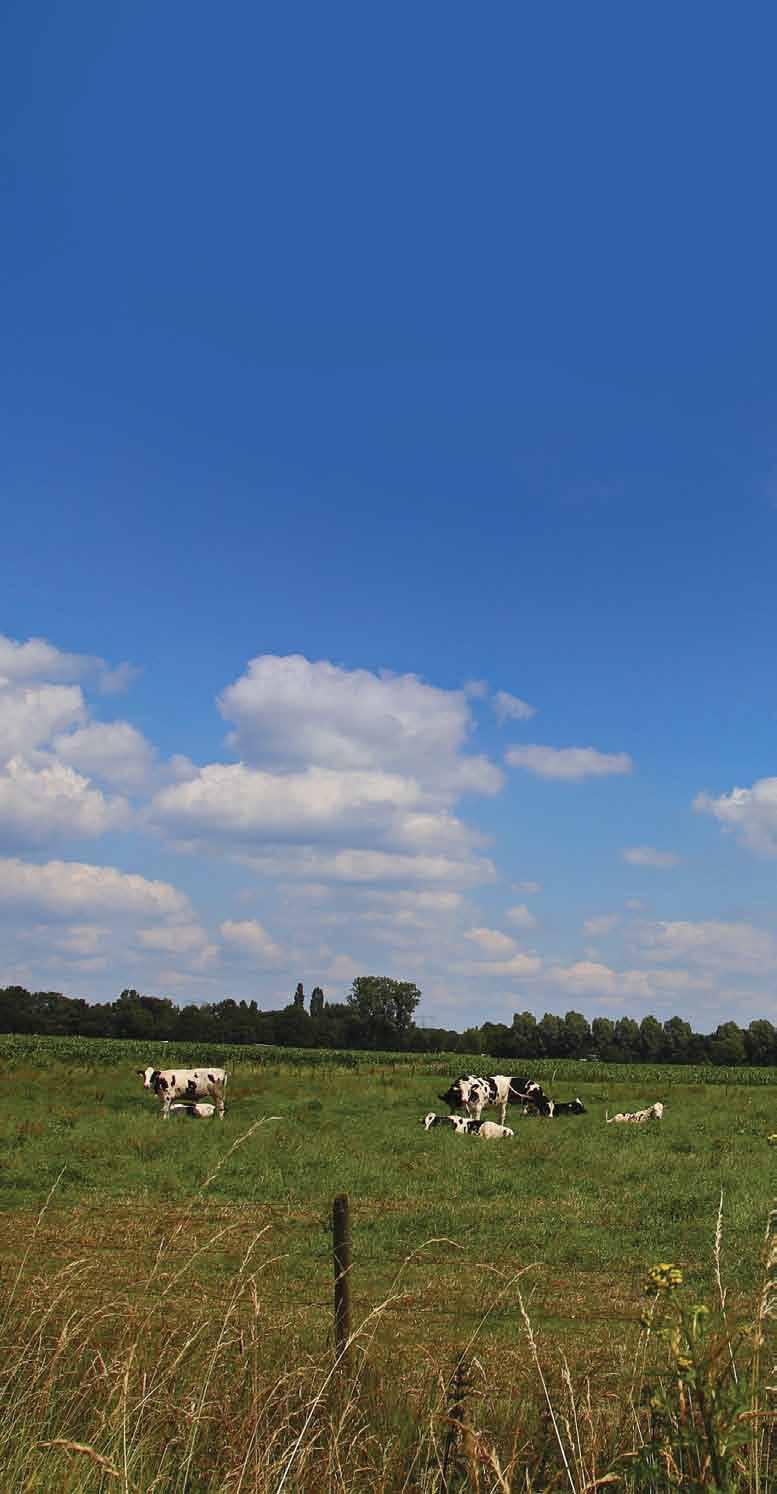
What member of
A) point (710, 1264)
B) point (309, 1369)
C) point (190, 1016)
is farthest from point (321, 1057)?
point (309, 1369)

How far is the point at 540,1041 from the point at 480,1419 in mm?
118527

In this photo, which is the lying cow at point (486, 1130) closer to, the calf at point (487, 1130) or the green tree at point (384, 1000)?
the calf at point (487, 1130)

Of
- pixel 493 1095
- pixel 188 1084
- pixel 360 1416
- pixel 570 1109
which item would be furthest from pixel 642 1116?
pixel 360 1416

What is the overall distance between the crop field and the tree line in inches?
2916

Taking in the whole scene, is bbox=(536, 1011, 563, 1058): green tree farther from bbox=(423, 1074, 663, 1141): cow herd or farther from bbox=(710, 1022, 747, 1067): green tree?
bbox=(423, 1074, 663, 1141): cow herd

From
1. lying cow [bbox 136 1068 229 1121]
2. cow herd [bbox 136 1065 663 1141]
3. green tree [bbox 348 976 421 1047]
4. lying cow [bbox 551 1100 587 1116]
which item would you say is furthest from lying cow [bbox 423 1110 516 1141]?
green tree [bbox 348 976 421 1047]

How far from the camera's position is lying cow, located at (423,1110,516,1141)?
84.6ft

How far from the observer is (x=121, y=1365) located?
5.22 m

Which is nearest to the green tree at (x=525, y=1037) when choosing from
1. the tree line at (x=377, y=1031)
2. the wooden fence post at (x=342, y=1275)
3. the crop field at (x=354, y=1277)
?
the tree line at (x=377, y=1031)

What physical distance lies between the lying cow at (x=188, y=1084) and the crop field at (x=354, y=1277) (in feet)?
2.41

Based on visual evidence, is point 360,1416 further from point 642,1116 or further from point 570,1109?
point 570,1109

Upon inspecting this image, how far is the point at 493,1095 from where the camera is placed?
33438 millimetres

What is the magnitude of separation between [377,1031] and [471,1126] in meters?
104

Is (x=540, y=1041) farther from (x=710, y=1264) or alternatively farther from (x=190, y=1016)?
(x=710, y=1264)
